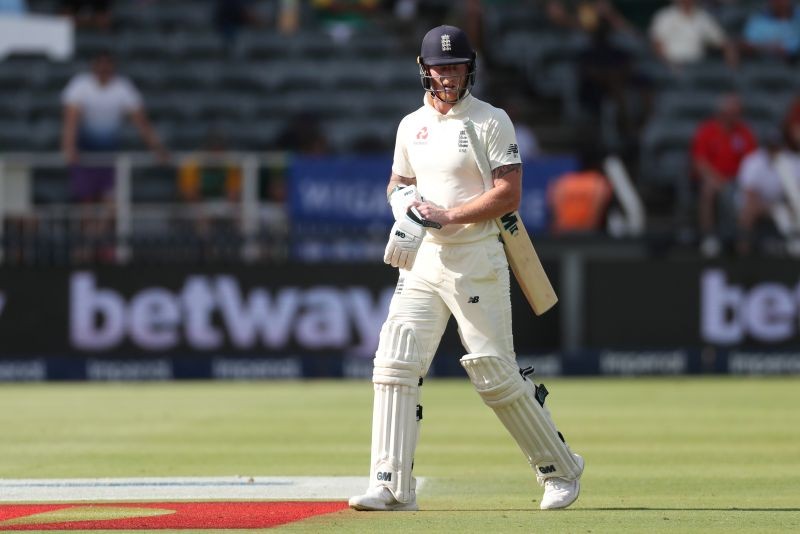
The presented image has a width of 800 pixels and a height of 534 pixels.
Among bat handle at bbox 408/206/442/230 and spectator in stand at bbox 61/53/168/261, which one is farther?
spectator in stand at bbox 61/53/168/261

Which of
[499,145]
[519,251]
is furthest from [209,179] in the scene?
[499,145]

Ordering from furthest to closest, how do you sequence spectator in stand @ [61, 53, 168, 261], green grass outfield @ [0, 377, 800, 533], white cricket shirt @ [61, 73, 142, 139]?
white cricket shirt @ [61, 73, 142, 139] < spectator in stand @ [61, 53, 168, 261] < green grass outfield @ [0, 377, 800, 533]

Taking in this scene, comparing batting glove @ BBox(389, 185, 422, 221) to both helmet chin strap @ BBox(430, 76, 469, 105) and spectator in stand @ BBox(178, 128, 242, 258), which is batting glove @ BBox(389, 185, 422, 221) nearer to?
helmet chin strap @ BBox(430, 76, 469, 105)

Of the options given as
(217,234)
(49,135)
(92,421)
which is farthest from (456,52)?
(49,135)

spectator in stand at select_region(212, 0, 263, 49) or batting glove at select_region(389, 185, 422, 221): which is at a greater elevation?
spectator in stand at select_region(212, 0, 263, 49)

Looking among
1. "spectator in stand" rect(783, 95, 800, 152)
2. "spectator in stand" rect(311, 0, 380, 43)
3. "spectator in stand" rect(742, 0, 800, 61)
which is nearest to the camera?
"spectator in stand" rect(783, 95, 800, 152)

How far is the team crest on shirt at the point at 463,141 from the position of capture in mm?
7074

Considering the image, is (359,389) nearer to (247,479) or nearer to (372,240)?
(372,240)

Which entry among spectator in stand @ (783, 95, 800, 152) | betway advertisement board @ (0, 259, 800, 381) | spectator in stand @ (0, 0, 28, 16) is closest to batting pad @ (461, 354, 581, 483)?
betway advertisement board @ (0, 259, 800, 381)

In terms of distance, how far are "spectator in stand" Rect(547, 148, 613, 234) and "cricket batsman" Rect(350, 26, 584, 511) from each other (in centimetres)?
972

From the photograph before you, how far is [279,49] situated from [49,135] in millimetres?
3166

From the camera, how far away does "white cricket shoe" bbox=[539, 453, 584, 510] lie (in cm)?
712

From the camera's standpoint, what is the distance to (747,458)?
368 inches

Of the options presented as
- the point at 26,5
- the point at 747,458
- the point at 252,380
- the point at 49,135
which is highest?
the point at 26,5
